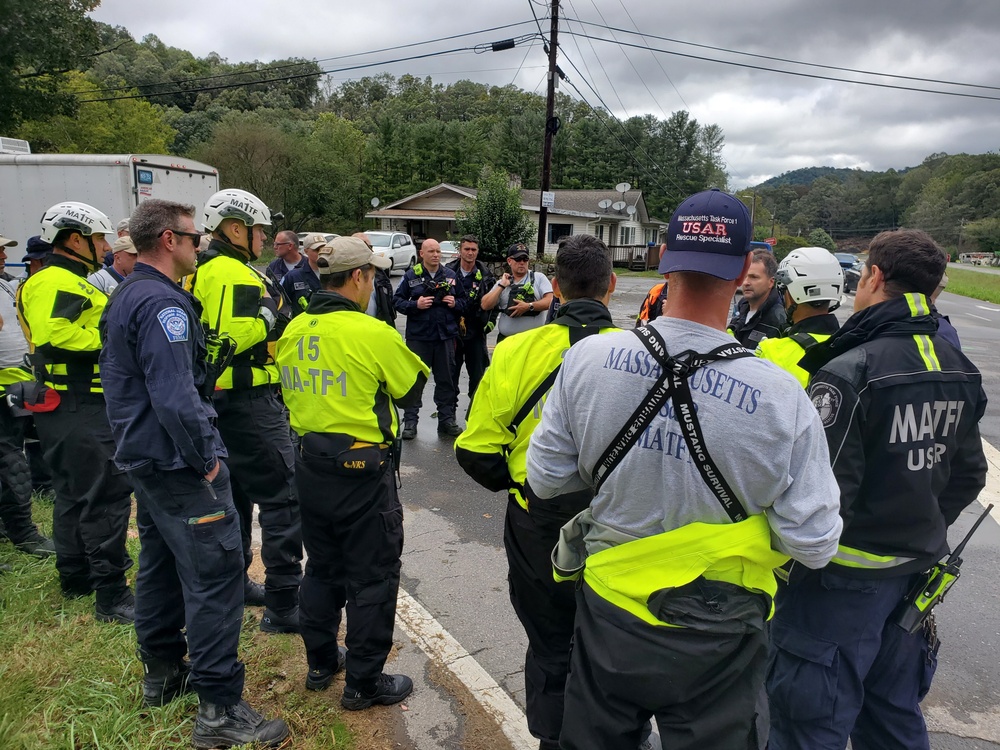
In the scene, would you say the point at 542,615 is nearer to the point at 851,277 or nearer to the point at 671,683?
the point at 671,683

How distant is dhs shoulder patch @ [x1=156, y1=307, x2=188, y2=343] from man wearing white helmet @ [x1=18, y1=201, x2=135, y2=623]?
4.68 feet

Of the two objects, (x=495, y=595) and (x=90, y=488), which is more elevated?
(x=90, y=488)

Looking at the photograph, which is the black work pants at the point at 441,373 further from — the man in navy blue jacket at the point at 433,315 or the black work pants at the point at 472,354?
the black work pants at the point at 472,354

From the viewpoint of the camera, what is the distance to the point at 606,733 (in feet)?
5.39

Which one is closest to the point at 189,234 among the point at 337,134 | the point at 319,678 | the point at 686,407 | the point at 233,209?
the point at 233,209

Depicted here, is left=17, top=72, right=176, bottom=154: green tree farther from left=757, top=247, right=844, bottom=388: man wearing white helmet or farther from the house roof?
left=757, top=247, right=844, bottom=388: man wearing white helmet

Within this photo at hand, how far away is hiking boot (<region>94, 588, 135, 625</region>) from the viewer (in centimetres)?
355

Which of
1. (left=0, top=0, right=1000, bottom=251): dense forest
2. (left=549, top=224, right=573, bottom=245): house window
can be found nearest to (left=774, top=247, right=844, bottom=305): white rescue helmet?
(left=0, top=0, right=1000, bottom=251): dense forest

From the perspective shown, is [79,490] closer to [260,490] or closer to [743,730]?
[260,490]

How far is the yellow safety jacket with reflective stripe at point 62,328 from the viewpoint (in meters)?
3.61

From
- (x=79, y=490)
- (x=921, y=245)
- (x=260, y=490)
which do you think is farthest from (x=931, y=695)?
(x=79, y=490)

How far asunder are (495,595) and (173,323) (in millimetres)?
2500

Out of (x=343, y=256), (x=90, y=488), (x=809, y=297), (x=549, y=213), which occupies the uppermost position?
(x=549, y=213)

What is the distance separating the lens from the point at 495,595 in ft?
13.1
